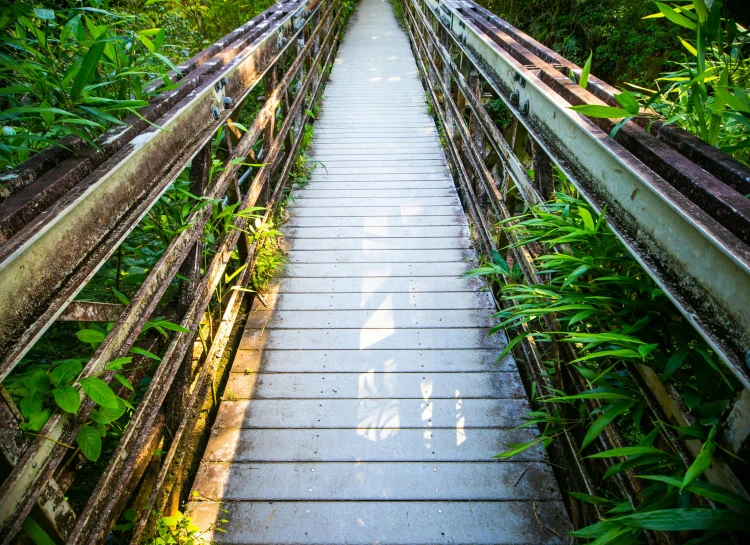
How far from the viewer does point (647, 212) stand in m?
1.17

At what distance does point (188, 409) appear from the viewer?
5.95ft

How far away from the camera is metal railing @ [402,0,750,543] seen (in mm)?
904

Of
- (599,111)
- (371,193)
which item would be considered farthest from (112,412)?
(371,193)

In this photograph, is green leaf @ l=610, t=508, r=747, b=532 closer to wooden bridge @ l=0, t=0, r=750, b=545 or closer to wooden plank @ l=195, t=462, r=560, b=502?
wooden bridge @ l=0, t=0, r=750, b=545

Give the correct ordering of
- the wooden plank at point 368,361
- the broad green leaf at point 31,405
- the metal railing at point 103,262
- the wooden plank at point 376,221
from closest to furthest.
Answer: the metal railing at point 103,262 → the broad green leaf at point 31,405 → the wooden plank at point 368,361 → the wooden plank at point 376,221

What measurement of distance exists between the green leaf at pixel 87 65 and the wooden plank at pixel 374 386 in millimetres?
1389

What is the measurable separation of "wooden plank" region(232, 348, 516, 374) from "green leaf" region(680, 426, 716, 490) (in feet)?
4.51

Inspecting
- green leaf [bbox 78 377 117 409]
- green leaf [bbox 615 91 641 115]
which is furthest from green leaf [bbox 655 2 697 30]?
green leaf [bbox 78 377 117 409]

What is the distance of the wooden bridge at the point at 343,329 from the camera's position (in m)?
1.01

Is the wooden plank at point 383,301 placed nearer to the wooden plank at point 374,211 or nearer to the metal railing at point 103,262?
the metal railing at point 103,262

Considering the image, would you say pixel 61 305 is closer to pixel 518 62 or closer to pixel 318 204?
pixel 518 62

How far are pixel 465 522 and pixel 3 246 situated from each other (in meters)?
1.57

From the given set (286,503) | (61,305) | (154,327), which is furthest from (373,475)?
(61,305)

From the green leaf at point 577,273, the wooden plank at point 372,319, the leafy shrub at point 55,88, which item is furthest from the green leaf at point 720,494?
the wooden plank at point 372,319
